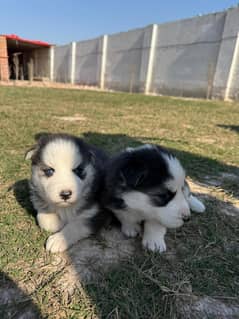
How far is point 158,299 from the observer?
1.54 m

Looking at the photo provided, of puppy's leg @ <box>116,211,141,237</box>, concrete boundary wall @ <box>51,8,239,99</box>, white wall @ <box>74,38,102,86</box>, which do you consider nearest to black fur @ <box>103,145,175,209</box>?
puppy's leg @ <box>116,211,141,237</box>

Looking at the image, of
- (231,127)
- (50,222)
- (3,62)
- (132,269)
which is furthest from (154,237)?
(3,62)

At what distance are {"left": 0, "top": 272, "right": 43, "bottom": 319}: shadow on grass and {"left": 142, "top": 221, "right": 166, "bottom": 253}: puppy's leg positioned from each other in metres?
0.86

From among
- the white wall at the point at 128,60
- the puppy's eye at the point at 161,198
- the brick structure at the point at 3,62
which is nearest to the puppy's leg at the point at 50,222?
the puppy's eye at the point at 161,198

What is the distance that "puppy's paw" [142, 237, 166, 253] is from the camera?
76.6 inches

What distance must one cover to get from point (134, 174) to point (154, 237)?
55 centimetres

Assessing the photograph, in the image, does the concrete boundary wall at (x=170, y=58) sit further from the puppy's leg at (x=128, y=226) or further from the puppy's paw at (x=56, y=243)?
the puppy's paw at (x=56, y=243)

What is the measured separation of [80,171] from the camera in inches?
77.1

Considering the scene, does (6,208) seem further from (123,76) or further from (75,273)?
(123,76)

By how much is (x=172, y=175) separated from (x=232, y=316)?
86 centimetres

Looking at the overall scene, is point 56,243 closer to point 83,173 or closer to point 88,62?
point 83,173

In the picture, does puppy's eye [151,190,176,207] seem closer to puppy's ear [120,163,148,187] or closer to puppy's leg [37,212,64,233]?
puppy's ear [120,163,148,187]

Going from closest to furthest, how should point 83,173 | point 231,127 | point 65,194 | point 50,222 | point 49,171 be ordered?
point 65,194, point 49,171, point 83,173, point 50,222, point 231,127

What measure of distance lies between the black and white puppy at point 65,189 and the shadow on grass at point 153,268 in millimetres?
136
